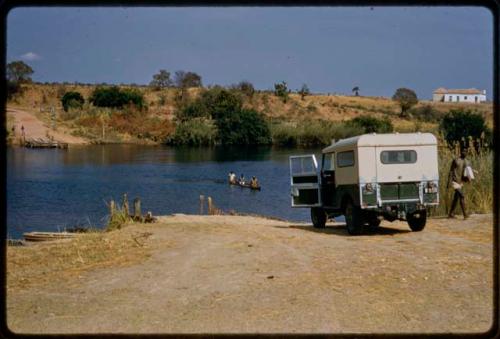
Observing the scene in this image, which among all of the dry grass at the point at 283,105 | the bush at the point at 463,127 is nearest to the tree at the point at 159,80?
the dry grass at the point at 283,105

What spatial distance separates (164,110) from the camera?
86.4 m

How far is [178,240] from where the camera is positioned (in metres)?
14.3

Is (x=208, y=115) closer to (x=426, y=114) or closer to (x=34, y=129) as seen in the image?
(x=34, y=129)

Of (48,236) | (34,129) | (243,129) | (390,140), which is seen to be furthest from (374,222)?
(34,129)

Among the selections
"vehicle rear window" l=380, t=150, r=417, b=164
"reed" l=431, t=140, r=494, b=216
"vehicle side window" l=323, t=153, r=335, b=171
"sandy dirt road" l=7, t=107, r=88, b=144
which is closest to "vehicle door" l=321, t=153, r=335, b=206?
"vehicle side window" l=323, t=153, r=335, b=171

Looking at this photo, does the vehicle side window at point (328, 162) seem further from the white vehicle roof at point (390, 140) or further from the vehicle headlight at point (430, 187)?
the vehicle headlight at point (430, 187)

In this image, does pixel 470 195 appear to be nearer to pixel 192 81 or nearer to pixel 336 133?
pixel 336 133

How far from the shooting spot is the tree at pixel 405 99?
85.8m

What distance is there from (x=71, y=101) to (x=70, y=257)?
2731 inches

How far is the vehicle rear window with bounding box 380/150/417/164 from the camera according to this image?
47.6 feet

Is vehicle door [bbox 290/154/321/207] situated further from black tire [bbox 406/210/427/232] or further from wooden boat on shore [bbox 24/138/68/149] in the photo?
wooden boat on shore [bbox 24/138/68/149]

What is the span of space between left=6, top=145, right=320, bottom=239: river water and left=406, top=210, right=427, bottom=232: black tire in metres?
10.3

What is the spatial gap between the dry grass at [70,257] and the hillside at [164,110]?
170 feet

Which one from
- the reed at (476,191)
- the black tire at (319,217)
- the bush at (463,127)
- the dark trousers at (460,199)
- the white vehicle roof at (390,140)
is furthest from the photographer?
the bush at (463,127)
